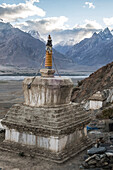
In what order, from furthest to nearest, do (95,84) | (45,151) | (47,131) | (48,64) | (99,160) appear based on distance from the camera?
(95,84)
(48,64)
(45,151)
(47,131)
(99,160)

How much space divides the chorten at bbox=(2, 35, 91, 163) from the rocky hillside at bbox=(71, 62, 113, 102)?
61.6 feet

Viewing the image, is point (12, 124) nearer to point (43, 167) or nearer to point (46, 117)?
point (46, 117)

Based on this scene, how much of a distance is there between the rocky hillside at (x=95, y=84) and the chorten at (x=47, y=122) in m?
18.8

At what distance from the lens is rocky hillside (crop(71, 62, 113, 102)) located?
30.7m

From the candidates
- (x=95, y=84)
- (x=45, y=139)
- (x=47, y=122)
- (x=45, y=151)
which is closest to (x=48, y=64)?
(x=47, y=122)

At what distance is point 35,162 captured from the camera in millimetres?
9555

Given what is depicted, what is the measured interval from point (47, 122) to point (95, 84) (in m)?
23.7

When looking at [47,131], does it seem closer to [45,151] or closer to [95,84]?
[45,151]

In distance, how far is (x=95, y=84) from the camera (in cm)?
3300

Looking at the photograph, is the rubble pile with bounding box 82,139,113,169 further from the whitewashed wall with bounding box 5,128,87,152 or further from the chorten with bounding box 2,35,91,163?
the whitewashed wall with bounding box 5,128,87,152

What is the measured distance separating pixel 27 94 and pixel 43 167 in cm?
349

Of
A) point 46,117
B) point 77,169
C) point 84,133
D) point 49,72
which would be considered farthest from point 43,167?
point 49,72

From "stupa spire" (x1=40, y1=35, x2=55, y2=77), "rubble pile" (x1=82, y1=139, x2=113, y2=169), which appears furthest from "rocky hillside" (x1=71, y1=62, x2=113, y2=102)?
"rubble pile" (x1=82, y1=139, x2=113, y2=169)

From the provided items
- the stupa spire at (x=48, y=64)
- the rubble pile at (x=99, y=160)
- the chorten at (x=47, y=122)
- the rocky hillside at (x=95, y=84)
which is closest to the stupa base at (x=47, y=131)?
A: the chorten at (x=47, y=122)
